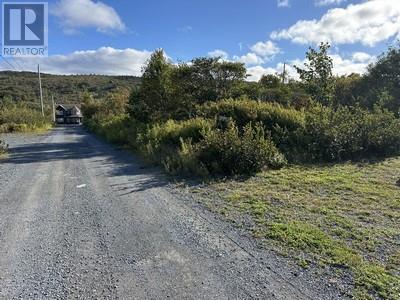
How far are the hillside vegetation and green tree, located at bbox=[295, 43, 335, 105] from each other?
1.7 inches

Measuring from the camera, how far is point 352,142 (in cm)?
1066

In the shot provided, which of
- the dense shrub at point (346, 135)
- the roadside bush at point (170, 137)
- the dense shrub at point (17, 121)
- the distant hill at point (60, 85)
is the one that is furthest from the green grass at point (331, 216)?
the distant hill at point (60, 85)

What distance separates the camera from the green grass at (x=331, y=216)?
3582 millimetres

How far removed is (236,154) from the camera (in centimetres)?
836

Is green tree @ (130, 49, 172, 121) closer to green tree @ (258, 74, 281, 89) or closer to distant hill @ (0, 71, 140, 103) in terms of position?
green tree @ (258, 74, 281, 89)

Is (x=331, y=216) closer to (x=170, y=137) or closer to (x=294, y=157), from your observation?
(x=294, y=157)

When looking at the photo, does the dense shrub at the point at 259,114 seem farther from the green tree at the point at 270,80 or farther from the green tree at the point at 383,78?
the green tree at the point at 270,80

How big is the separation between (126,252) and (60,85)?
353 ft

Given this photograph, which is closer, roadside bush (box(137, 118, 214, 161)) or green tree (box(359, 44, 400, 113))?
roadside bush (box(137, 118, 214, 161))

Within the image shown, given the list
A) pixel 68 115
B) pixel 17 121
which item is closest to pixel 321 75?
pixel 17 121

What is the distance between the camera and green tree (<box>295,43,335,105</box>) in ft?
49.3

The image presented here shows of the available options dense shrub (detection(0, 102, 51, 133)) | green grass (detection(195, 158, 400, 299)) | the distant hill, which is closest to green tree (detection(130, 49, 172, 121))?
green grass (detection(195, 158, 400, 299))

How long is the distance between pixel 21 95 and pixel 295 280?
294ft

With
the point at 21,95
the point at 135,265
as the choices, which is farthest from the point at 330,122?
the point at 21,95
